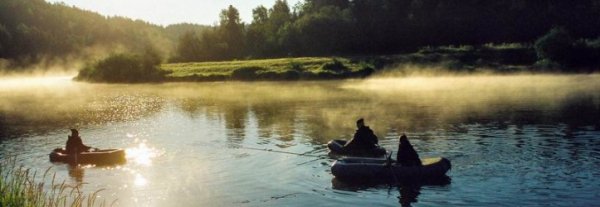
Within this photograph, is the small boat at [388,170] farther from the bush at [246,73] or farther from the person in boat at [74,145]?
the bush at [246,73]

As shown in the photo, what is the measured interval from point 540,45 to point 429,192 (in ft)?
313

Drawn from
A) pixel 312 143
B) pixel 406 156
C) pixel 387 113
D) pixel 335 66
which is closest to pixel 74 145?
pixel 312 143

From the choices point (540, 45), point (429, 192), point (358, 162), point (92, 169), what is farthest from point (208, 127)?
point (540, 45)

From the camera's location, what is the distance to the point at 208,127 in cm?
5097

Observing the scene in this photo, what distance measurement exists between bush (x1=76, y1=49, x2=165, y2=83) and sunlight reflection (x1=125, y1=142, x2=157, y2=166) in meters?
91.6

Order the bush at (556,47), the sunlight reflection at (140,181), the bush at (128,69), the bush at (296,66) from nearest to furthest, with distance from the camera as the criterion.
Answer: the sunlight reflection at (140,181)
the bush at (556,47)
the bush at (296,66)
the bush at (128,69)

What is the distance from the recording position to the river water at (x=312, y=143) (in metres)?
26.5

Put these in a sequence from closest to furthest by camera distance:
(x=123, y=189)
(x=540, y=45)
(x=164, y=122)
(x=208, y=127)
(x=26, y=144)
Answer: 1. (x=123, y=189)
2. (x=26, y=144)
3. (x=208, y=127)
4. (x=164, y=122)
5. (x=540, y=45)

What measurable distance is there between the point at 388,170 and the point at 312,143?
12.6 meters

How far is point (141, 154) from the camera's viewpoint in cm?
3862

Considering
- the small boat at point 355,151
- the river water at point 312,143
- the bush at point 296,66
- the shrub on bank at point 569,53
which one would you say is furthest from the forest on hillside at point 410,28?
the small boat at point 355,151

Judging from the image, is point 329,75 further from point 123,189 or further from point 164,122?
point 123,189

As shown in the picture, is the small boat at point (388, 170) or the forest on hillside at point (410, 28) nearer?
the small boat at point (388, 170)

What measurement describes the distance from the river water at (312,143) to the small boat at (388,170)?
624mm
